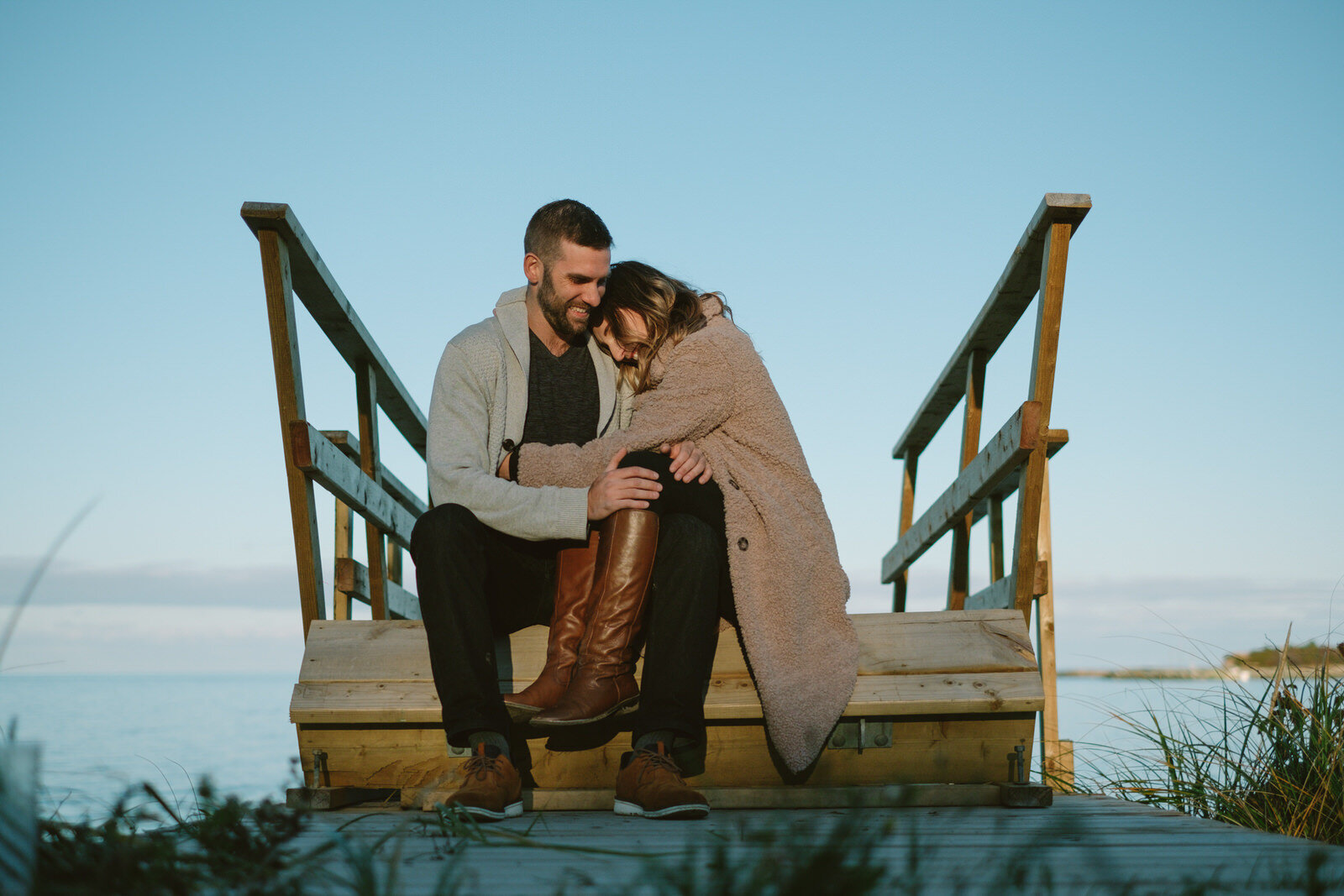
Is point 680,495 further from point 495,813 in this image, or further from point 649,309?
point 495,813

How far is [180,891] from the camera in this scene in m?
1.07

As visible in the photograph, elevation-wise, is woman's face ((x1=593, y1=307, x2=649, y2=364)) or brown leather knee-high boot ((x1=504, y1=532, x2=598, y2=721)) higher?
woman's face ((x1=593, y1=307, x2=649, y2=364))

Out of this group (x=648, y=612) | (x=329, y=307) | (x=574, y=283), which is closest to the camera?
(x=648, y=612)

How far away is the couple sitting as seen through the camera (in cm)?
210

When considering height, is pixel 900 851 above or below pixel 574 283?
below

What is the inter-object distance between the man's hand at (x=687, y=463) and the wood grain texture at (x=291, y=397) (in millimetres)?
940

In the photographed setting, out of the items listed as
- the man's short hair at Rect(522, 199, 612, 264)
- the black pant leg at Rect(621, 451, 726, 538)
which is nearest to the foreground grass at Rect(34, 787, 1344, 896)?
the black pant leg at Rect(621, 451, 726, 538)

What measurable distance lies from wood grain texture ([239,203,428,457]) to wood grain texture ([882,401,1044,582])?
185 centimetres

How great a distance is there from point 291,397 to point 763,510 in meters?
1.22

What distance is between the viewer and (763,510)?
2.32 m

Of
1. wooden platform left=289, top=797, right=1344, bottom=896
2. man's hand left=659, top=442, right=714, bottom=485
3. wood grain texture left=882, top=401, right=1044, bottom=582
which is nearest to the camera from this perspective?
wooden platform left=289, top=797, right=1344, bottom=896

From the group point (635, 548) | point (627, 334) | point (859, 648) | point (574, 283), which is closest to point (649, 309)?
point (627, 334)

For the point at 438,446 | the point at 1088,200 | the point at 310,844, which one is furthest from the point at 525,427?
the point at 1088,200

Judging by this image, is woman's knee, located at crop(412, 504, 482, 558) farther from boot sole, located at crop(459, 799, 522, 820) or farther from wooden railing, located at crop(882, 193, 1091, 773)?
wooden railing, located at crop(882, 193, 1091, 773)
